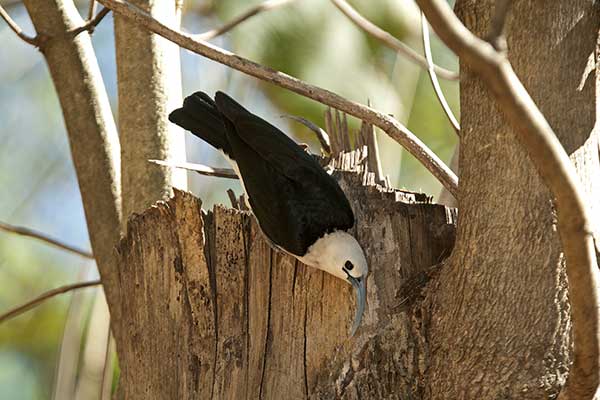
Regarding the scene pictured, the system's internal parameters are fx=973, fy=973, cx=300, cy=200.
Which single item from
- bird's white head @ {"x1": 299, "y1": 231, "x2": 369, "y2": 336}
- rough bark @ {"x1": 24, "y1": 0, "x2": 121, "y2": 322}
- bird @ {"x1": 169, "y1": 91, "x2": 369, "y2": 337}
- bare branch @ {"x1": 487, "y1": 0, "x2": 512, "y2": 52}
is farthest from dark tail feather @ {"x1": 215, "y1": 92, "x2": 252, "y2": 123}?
bare branch @ {"x1": 487, "y1": 0, "x2": 512, "y2": 52}

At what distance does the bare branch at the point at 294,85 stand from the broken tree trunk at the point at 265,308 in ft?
0.37

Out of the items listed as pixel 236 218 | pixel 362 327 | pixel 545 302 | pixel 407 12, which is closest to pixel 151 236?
pixel 236 218

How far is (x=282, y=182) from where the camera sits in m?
2.82

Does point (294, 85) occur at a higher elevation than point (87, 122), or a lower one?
lower

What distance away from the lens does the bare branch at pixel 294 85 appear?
244 centimetres

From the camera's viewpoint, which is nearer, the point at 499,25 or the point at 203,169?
the point at 499,25

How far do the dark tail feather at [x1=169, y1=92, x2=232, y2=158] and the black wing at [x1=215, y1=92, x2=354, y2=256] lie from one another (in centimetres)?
14

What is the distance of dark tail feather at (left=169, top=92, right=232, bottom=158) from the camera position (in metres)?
3.02

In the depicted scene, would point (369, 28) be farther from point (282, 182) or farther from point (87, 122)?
point (87, 122)

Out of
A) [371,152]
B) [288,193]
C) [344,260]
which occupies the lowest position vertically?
[344,260]

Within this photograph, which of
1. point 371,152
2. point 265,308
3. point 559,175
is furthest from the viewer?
point 371,152

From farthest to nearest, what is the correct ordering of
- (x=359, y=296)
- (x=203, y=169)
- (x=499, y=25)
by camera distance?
(x=203, y=169) → (x=359, y=296) → (x=499, y=25)

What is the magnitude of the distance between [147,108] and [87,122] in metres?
0.25

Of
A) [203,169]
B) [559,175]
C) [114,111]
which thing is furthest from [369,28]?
[114,111]
